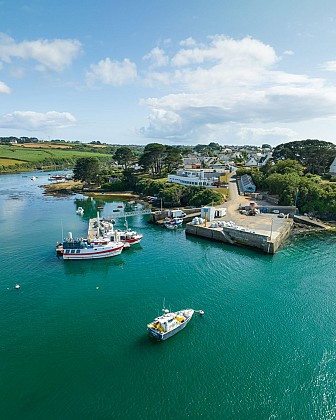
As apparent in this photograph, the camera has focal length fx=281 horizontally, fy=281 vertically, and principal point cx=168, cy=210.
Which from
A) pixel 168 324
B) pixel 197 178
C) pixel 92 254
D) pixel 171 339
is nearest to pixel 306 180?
pixel 197 178

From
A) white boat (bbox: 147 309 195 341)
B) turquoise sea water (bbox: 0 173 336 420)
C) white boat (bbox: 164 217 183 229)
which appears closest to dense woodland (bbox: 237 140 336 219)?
turquoise sea water (bbox: 0 173 336 420)

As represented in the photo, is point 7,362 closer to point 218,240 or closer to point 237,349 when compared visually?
point 237,349

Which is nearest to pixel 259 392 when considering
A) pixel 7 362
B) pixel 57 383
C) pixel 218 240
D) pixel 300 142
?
pixel 57 383

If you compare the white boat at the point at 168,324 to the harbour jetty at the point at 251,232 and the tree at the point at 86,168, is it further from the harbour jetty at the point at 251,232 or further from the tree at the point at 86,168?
the tree at the point at 86,168

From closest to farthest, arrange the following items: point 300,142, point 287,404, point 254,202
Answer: point 287,404 < point 254,202 < point 300,142

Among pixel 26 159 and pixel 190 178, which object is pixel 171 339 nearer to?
pixel 190 178

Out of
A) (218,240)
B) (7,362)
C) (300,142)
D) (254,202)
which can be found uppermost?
(300,142)

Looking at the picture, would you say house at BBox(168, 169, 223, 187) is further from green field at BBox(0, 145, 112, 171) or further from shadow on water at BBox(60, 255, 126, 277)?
green field at BBox(0, 145, 112, 171)
